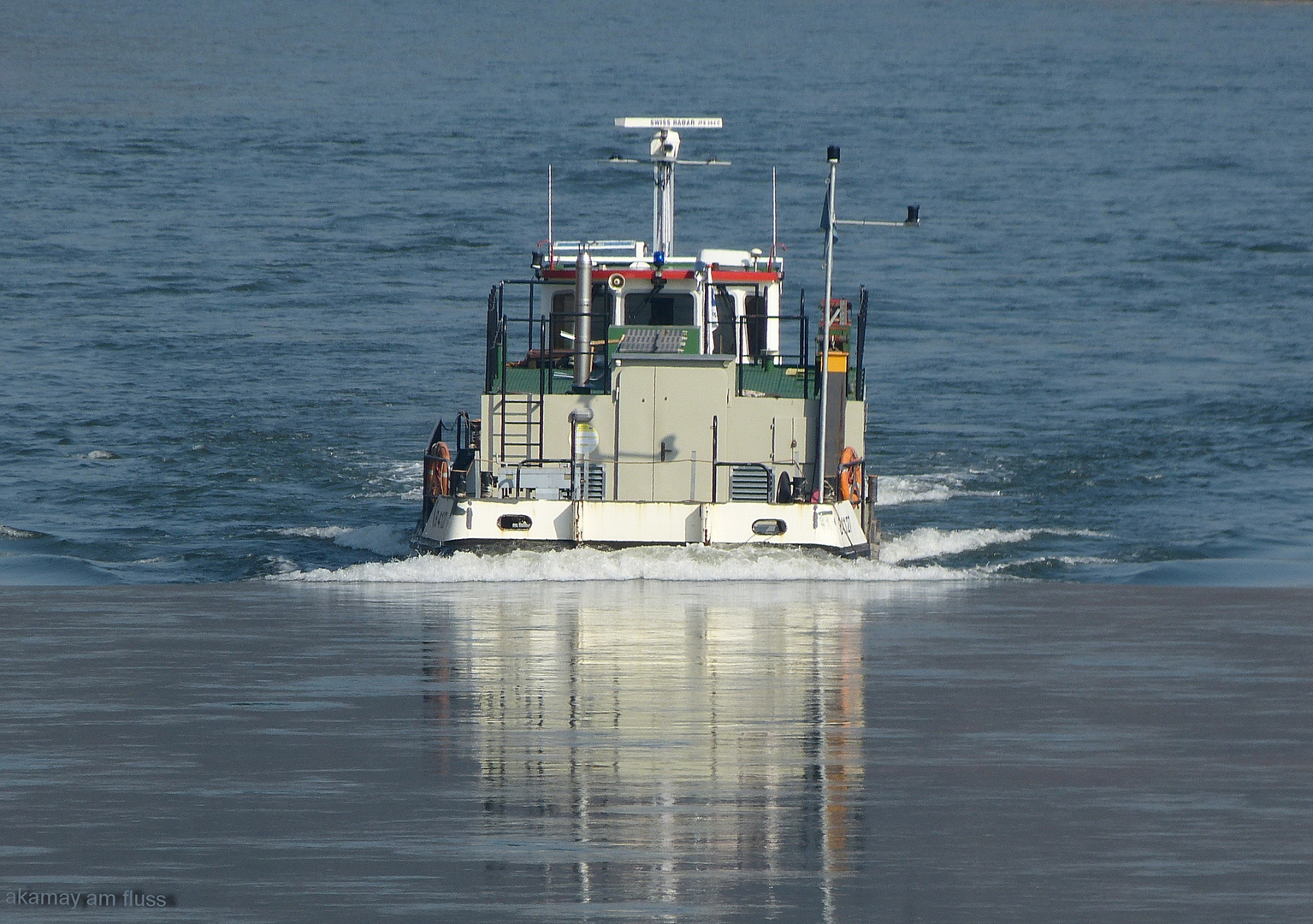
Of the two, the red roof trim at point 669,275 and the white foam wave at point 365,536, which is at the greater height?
the red roof trim at point 669,275

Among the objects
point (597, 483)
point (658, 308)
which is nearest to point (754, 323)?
point (658, 308)

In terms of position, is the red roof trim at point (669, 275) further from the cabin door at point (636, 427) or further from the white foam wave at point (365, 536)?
the white foam wave at point (365, 536)

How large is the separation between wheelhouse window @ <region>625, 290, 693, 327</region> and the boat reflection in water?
263 inches

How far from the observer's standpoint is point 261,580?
76.4ft

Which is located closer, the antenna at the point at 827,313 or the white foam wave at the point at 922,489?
the antenna at the point at 827,313

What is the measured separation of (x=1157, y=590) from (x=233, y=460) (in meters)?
17.5

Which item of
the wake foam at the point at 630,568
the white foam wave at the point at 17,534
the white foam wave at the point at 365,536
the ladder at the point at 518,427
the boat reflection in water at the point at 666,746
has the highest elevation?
the ladder at the point at 518,427

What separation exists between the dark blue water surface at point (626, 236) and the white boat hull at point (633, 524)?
42 cm

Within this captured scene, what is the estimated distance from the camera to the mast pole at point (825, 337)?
23.3 meters

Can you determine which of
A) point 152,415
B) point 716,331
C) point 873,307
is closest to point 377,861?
point 716,331

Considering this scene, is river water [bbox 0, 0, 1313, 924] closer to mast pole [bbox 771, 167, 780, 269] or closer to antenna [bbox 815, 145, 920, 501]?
antenna [bbox 815, 145, 920, 501]

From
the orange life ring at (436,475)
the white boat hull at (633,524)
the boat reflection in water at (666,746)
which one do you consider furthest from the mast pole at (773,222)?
the boat reflection in water at (666,746)

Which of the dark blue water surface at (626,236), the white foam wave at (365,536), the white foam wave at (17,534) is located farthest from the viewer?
the dark blue water surface at (626,236)

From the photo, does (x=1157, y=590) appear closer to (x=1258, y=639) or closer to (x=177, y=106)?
(x=1258, y=639)
